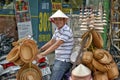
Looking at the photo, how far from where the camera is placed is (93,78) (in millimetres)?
4145

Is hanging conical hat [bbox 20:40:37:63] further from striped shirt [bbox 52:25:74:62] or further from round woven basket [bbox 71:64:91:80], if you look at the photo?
round woven basket [bbox 71:64:91:80]

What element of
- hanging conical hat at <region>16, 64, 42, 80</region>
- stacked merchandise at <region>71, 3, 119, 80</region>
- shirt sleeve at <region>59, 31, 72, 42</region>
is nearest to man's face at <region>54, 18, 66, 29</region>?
shirt sleeve at <region>59, 31, 72, 42</region>

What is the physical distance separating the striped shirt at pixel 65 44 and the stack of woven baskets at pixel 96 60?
0.31m

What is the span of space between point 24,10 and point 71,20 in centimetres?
151

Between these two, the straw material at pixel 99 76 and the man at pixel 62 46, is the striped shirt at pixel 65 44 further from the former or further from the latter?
the straw material at pixel 99 76

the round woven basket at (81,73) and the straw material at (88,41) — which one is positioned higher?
the straw material at (88,41)

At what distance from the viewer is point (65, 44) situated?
443 cm

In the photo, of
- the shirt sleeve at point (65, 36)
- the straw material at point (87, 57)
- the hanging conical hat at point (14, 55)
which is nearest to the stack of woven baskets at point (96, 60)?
the straw material at point (87, 57)

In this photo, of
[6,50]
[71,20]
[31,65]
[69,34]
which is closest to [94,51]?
[69,34]

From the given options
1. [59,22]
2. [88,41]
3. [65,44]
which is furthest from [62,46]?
[88,41]

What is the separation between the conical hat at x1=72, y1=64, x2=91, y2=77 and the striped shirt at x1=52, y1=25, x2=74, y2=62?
1.87 ft

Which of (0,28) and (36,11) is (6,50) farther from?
(36,11)

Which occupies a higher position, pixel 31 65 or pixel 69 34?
pixel 69 34

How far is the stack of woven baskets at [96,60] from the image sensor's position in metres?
4.09
